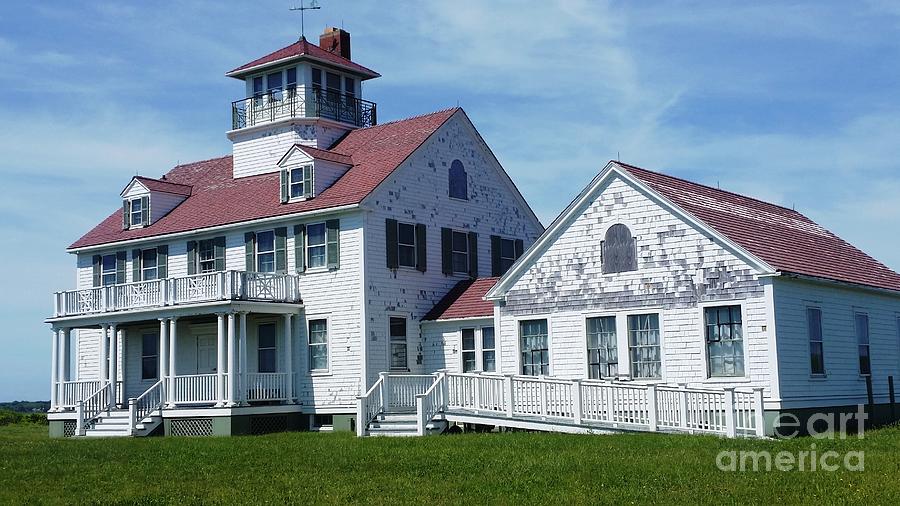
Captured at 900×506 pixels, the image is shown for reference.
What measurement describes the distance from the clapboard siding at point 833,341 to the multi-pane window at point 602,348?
158 inches

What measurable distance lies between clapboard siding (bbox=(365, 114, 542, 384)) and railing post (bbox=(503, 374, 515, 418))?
643 centimetres

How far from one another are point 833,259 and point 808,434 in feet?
18.9

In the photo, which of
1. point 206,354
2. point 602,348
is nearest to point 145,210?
point 206,354

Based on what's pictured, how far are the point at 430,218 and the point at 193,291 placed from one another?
7.27 m

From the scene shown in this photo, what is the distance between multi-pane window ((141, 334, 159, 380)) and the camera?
1474 inches

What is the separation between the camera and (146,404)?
3378cm

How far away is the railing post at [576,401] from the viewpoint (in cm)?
2500

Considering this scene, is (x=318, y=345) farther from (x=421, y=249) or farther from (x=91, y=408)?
(x=91, y=408)

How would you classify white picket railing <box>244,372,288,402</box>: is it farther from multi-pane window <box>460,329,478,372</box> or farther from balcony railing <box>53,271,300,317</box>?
multi-pane window <box>460,329,478,372</box>

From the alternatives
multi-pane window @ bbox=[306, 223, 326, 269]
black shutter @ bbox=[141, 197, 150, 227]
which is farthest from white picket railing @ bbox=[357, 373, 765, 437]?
black shutter @ bbox=[141, 197, 150, 227]

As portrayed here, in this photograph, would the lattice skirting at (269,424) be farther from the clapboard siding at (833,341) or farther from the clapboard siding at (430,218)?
the clapboard siding at (833,341)

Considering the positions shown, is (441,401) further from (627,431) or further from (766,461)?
(766,461)

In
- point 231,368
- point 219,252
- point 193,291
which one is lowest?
point 231,368

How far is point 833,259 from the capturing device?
29250 millimetres
